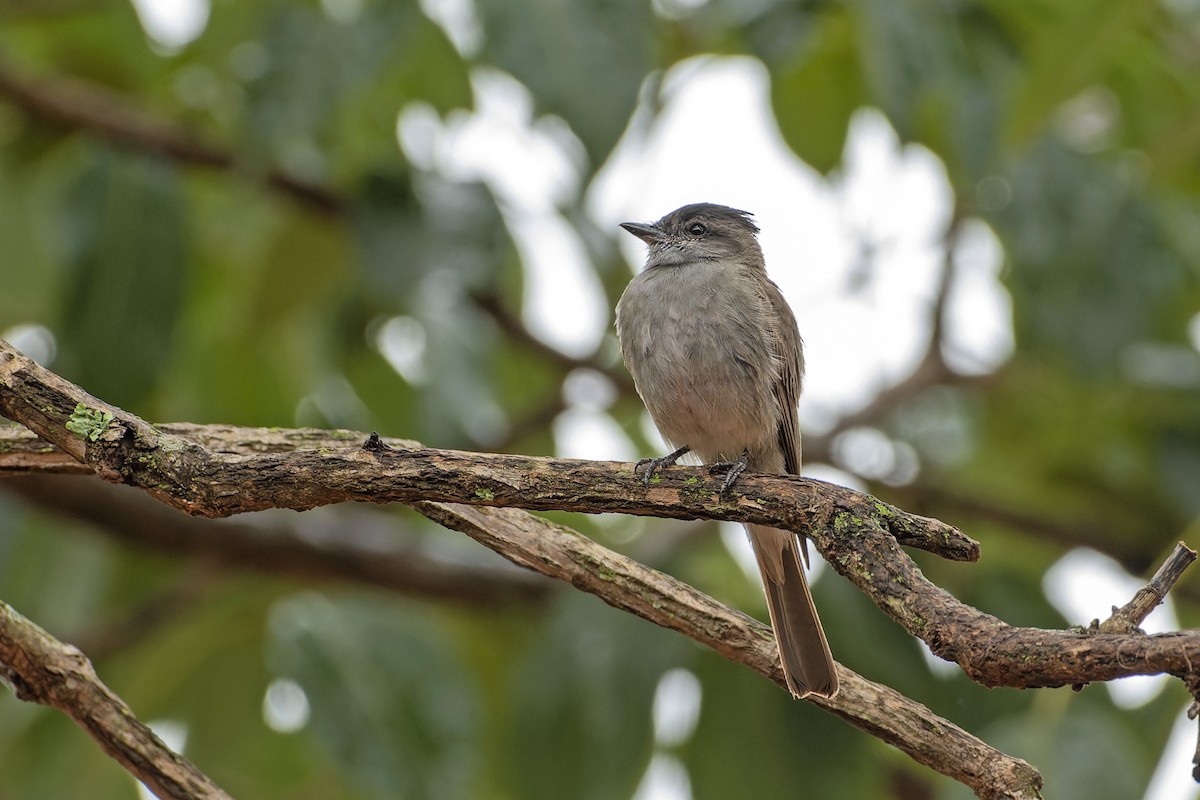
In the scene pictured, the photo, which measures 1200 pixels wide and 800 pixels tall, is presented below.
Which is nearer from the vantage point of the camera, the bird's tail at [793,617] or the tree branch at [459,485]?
the tree branch at [459,485]

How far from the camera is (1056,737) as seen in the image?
11.6 ft

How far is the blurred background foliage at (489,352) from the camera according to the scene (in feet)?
13.3

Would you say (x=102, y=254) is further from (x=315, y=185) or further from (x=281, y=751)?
(x=281, y=751)

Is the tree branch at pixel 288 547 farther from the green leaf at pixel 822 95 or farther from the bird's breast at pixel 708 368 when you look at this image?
the green leaf at pixel 822 95

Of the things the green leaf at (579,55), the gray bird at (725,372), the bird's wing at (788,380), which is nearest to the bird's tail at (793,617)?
the gray bird at (725,372)

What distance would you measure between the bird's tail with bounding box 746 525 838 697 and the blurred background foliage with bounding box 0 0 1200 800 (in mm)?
379

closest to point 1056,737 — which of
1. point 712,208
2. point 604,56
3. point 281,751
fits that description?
point 604,56

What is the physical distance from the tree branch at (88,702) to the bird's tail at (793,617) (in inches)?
47.2

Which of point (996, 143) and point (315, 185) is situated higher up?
point (996, 143)

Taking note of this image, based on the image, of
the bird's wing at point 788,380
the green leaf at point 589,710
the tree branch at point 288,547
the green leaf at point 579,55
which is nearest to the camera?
the green leaf at point 579,55

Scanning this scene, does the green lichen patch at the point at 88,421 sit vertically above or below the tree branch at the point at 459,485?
below

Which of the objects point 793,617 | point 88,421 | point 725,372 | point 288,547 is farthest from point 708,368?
point 88,421

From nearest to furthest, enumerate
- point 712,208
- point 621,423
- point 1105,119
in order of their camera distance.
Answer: point 712,208, point 1105,119, point 621,423

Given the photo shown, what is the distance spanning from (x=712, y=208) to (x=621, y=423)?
144 centimetres
